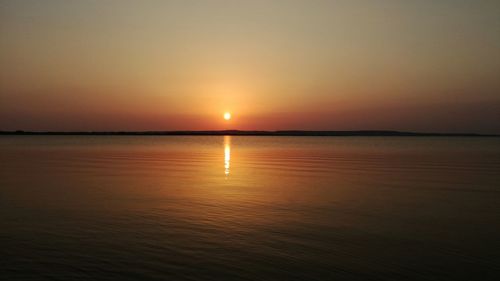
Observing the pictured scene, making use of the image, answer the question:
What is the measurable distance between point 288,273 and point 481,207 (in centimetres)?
1376

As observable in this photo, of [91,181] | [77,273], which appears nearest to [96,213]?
[77,273]

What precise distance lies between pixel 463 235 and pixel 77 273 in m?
12.7

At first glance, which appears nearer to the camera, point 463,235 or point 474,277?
point 474,277

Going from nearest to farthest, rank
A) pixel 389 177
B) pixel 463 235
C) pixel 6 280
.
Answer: pixel 6 280
pixel 463 235
pixel 389 177

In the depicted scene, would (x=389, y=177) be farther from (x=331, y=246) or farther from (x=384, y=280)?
(x=384, y=280)

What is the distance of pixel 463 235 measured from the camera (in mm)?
14539

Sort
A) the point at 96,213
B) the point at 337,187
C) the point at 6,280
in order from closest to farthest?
the point at 6,280 < the point at 96,213 < the point at 337,187

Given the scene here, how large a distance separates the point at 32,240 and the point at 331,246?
9704mm

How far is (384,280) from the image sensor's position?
398 inches

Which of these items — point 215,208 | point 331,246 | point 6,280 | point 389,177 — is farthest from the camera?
point 389,177

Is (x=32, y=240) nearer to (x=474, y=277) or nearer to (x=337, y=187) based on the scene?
(x=474, y=277)

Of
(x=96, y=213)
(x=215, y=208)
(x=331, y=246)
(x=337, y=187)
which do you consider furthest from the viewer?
(x=337, y=187)

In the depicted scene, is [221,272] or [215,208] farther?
[215,208]

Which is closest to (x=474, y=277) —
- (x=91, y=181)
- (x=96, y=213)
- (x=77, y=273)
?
(x=77, y=273)
